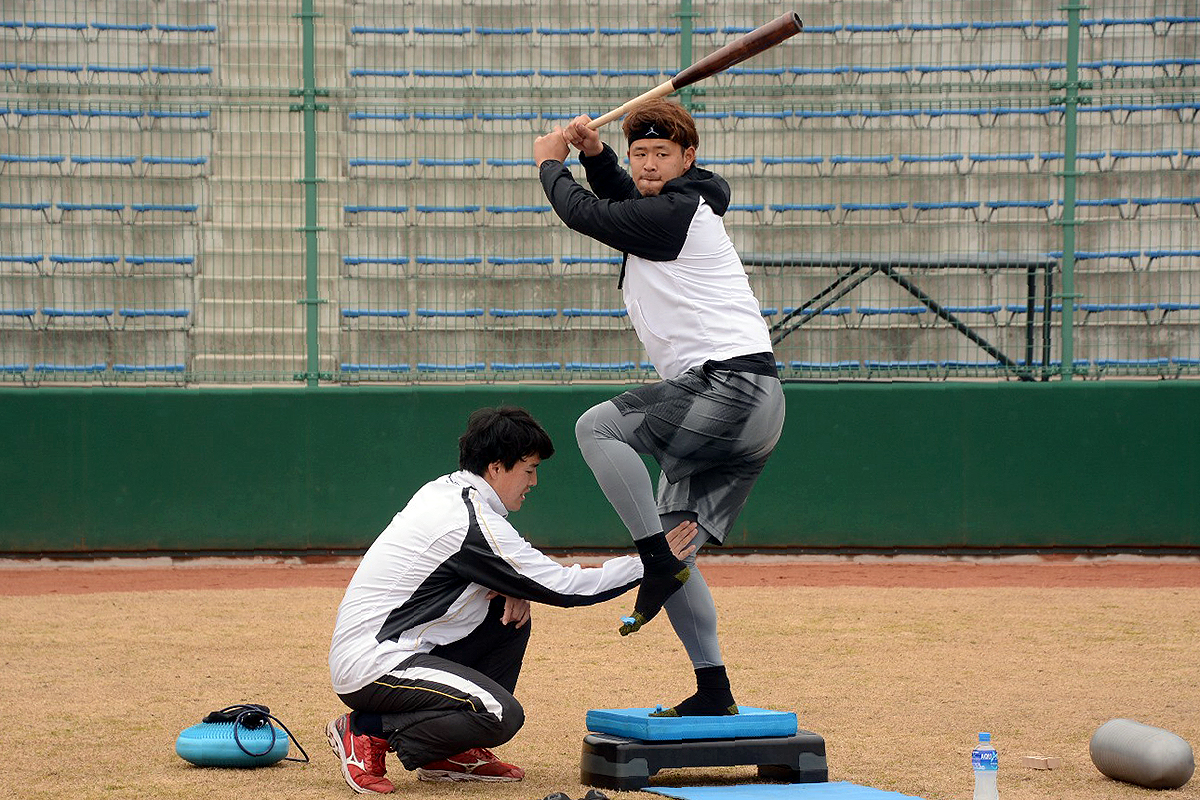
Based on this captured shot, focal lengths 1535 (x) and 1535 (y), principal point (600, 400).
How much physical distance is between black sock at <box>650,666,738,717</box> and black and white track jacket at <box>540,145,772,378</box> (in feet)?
3.18

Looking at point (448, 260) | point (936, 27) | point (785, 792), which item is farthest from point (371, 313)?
point (785, 792)

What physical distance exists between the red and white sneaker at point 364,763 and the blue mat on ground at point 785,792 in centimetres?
82

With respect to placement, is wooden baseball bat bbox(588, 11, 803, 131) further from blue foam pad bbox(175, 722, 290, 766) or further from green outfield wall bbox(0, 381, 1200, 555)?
green outfield wall bbox(0, 381, 1200, 555)

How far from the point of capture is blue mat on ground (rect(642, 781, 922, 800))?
4.51m

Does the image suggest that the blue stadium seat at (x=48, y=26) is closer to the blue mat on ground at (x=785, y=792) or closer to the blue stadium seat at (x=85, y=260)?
the blue stadium seat at (x=85, y=260)

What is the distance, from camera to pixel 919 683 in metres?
6.90

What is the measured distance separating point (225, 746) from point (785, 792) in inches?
74.5

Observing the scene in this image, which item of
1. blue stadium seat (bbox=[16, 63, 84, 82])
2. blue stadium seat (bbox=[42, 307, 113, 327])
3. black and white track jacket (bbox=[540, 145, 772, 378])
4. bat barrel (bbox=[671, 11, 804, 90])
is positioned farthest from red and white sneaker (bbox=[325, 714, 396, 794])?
blue stadium seat (bbox=[16, 63, 84, 82])

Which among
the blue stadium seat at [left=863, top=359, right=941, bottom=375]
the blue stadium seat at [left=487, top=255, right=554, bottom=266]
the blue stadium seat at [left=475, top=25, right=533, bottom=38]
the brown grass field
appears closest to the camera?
the brown grass field

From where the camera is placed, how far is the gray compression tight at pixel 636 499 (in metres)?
4.54

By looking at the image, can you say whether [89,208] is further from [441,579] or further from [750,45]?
[750,45]

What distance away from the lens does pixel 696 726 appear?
4785 millimetres

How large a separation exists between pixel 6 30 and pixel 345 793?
10113 millimetres

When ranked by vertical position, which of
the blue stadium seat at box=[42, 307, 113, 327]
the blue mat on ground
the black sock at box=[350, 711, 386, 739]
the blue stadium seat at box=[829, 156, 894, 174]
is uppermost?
the blue stadium seat at box=[829, 156, 894, 174]
